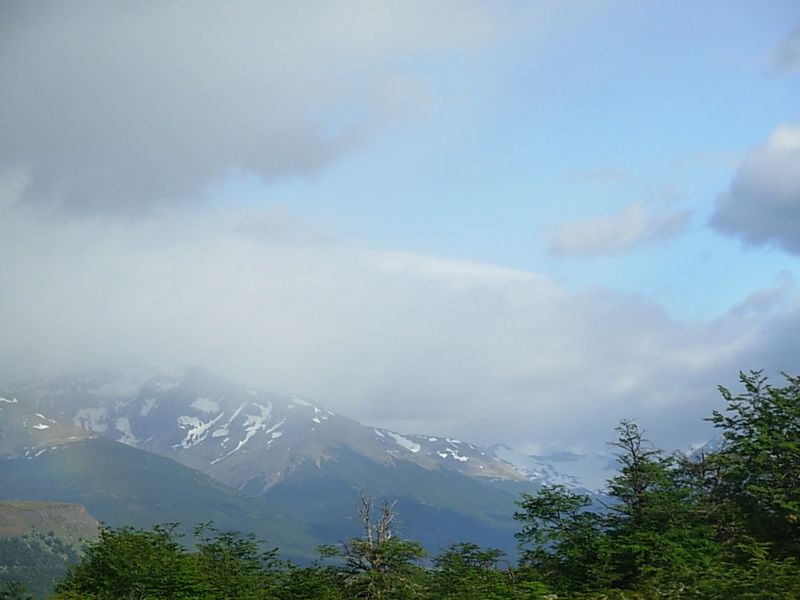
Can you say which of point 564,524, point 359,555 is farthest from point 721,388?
point 359,555

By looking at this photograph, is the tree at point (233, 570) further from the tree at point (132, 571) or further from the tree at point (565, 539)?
the tree at point (565, 539)

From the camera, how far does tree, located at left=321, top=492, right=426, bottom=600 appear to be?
2259 inches

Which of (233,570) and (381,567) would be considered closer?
(381,567)

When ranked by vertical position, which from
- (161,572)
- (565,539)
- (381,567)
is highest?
(565,539)

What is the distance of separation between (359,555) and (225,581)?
11001 mm

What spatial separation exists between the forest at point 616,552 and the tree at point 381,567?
0.11m

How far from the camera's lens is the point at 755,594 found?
4069cm

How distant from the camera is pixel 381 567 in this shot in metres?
61.0

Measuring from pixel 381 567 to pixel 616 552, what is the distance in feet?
62.7

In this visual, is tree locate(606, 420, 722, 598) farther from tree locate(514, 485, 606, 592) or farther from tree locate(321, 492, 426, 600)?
tree locate(321, 492, 426, 600)

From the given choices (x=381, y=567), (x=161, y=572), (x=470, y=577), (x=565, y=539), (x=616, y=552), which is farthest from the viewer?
(x=381, y=567)

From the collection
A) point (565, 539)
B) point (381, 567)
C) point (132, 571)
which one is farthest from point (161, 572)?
point (565, 539)

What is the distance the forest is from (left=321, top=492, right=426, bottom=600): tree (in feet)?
0.35

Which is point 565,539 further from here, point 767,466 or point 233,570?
point 233,570
